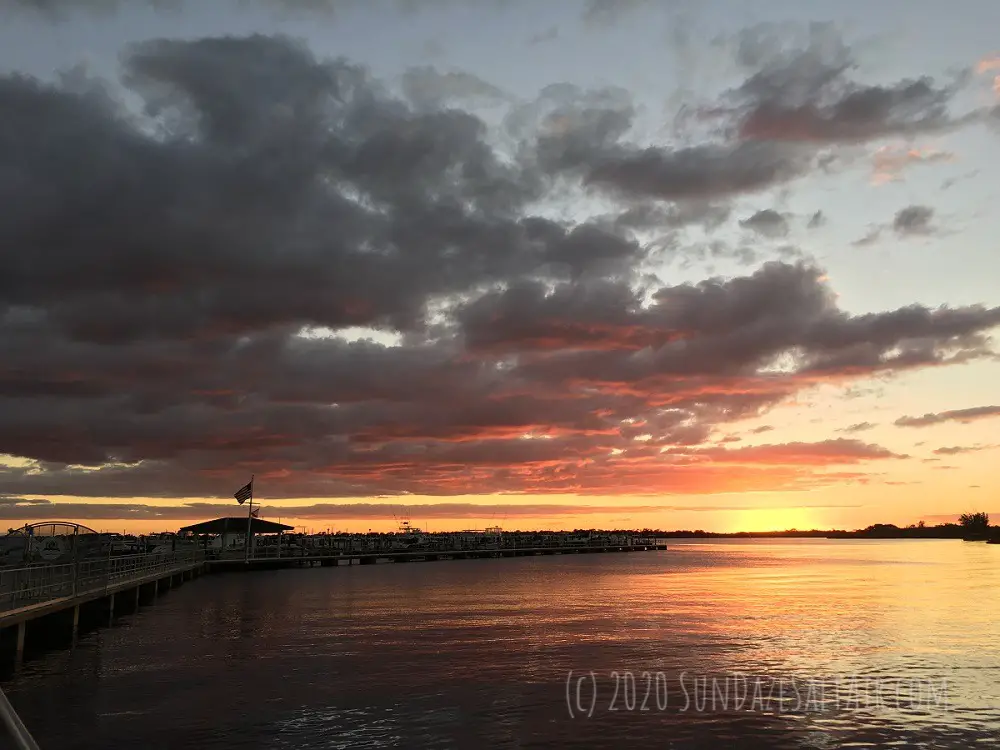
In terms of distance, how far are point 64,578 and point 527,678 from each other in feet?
73.3

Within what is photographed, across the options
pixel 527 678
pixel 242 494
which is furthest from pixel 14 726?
pixel 242 494

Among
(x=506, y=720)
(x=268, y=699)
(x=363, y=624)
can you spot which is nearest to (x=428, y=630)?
(x=363, y=624)

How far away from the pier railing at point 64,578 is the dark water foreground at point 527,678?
2.39 m

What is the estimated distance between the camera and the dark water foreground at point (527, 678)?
71.1 feet

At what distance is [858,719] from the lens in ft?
76.0

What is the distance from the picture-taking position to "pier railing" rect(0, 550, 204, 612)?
3108 centimetres

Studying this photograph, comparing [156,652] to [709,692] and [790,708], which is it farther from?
[790,708]

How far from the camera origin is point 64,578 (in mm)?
38969

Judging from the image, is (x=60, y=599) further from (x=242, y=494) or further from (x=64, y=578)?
(x=242, y=494)

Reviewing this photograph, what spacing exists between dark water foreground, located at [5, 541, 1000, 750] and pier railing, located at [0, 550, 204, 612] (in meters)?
2.39

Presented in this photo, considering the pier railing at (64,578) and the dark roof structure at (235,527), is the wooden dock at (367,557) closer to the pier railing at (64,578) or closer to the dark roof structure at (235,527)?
the dark roof structure at (235,527)

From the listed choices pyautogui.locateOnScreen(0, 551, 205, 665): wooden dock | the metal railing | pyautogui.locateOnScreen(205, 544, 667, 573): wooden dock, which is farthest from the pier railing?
pyautogui.locateOnScreen(205, 544, 667, 573): wooden dock

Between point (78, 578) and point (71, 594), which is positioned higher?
point (78, 578)

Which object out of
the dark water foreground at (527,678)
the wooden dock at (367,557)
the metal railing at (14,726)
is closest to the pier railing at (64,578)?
the dark water foreground at (527,678)
